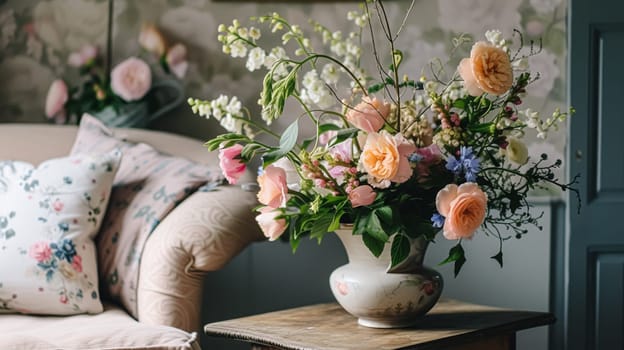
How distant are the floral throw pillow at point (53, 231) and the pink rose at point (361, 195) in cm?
77

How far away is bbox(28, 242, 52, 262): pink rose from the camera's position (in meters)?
1.94

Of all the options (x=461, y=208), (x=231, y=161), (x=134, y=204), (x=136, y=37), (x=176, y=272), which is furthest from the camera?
(x=136, y=37)

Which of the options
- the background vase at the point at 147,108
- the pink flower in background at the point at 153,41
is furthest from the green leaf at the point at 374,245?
the pink flower in background at the point at 153,41

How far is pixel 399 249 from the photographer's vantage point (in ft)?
5.09

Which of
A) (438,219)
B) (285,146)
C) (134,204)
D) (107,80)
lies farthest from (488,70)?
(107,80)

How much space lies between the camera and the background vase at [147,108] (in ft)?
8.79

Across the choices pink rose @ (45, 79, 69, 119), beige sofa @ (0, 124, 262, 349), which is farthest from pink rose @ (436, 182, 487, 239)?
pink rose @ (45, 79, 69, 119)

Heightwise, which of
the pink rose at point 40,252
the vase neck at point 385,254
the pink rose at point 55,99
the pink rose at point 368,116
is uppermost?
the pink rose at point 55,99

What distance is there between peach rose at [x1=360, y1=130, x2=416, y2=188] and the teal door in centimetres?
140

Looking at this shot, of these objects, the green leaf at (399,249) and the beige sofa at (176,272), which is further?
the beige sofa at (176,272)

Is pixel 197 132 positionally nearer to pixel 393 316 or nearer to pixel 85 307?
pixel 85 307

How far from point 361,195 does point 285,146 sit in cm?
16

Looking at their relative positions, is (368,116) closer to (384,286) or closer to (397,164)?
(397,164)

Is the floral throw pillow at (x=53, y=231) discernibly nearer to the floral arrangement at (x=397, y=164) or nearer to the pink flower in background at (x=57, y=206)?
the pink flower in background at (x=57, y=206)
